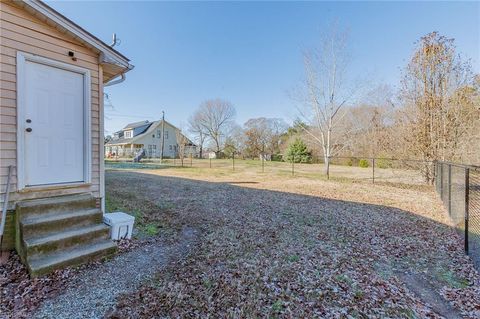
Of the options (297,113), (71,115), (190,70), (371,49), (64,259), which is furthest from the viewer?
(190,70)

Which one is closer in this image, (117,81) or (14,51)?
(14,51)

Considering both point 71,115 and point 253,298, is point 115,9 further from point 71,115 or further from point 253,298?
point 253,298

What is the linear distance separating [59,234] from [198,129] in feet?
121

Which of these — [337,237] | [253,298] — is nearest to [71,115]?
[253,298]

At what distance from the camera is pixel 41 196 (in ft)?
10.5

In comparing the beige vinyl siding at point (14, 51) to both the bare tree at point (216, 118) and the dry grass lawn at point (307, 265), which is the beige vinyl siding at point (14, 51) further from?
the bare tree at point (216, 118)

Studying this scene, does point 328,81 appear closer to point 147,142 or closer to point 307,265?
point 307,265

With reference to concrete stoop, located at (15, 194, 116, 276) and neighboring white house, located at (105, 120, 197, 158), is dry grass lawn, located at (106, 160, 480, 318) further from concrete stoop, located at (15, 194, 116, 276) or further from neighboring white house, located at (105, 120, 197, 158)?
neighboring white house, located at (105, 120, 197, 158)

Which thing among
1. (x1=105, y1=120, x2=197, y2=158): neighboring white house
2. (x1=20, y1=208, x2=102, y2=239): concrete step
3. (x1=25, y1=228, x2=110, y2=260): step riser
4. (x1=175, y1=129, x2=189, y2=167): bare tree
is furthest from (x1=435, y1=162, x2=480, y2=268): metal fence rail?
(x1=105, y1=120, x2=197, y2=158): neighboring white house

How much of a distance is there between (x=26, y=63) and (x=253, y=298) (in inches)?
166

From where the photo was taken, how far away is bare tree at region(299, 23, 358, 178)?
12.3 metres

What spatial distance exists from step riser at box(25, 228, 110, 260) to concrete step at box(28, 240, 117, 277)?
5 cm

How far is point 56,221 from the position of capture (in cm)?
298

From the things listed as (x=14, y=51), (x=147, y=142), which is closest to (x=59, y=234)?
(x=14, y=51)
